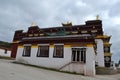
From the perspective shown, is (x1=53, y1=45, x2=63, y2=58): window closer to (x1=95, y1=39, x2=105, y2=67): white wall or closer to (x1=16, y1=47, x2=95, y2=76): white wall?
(x1=16, y1=47, x2=95, y2=76): white wall

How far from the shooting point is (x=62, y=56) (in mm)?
20969

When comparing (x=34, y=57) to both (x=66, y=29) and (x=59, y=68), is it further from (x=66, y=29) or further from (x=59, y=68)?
(x=66, y=29)

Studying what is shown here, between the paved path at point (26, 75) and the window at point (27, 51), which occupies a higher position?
the window at point (27, 51)

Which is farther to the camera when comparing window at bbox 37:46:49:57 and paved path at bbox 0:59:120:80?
window at bbox 37:46:49:57

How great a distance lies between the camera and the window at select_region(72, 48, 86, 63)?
19.9m

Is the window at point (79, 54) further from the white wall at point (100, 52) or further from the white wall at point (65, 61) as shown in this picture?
the white wall at point (100, 52)

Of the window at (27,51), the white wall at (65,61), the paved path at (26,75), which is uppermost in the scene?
the window at (27,51)

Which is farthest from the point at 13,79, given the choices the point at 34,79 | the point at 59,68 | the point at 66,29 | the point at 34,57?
the point at 66,29

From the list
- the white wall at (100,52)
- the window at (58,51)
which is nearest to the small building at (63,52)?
the window at (58,51)

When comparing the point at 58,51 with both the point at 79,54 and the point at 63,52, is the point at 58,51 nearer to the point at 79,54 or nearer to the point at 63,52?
the point at 63,52

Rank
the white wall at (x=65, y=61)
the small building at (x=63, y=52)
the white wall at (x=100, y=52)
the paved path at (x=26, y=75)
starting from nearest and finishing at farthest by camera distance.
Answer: the paved path at (x=26, y=75), the white wall at (x=65, y=61), the small building at (x=63, y=52), the white wall at (x=100, y=52)

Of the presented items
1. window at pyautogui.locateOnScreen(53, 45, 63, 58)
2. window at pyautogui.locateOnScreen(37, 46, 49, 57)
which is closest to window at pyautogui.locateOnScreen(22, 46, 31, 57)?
window at pyautogui.locateOnScreen(37, 46, 49, 57)

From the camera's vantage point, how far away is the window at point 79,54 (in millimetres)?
19948

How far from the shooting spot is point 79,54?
20.2 meters
